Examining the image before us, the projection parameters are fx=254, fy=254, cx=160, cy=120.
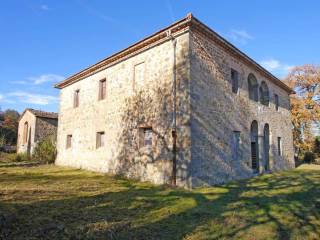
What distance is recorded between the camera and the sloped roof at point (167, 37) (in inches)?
406

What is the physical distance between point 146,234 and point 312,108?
2772 centimetres

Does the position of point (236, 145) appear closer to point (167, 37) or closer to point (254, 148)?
point (254, 148)

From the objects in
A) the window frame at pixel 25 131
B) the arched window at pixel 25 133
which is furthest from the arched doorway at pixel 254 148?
the arched window at pixel 25 133

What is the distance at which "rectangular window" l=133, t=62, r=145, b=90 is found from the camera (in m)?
12.2

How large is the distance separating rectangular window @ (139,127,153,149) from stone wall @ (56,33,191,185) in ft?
0.74

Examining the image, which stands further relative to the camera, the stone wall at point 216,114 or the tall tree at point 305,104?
the tall tree at point 305,104

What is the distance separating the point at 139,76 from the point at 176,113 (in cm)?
328

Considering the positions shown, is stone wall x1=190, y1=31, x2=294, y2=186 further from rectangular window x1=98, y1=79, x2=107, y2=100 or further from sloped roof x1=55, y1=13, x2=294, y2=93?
rectangular window x1=98, y1=79, x2=107, y2=100

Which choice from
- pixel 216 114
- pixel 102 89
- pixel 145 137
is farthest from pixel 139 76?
pixel 216 114

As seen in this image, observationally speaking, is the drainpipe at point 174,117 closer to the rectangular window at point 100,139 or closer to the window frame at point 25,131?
the rectangular window at point 100,139

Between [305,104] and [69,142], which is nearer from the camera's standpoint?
[69,142]

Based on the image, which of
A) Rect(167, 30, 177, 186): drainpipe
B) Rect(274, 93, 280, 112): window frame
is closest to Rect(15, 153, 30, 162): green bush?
Rect(167, 30, 177, 186): drainpipe

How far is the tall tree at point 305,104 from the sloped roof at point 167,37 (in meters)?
11.3

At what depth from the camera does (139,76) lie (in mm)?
12422
